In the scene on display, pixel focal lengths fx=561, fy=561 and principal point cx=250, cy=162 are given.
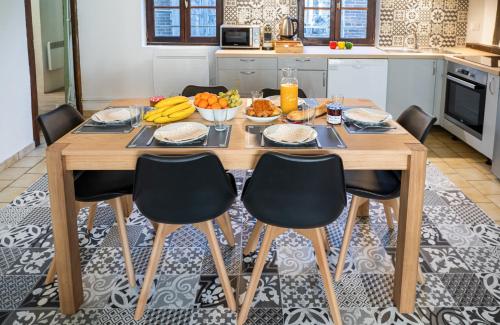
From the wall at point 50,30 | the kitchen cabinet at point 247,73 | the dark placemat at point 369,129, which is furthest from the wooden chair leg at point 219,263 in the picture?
the wall at point 50,30

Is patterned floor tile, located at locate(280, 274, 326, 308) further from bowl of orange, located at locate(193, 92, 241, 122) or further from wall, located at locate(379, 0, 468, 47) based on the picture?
wall, located at locate(379, 0, 468, 47)

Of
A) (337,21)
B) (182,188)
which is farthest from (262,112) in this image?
(337,21)

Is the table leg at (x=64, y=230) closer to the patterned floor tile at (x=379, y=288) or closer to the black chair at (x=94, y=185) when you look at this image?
the black chair at (x=94, y=185)

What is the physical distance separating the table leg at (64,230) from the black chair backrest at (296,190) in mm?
782

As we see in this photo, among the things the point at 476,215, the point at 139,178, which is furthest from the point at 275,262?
the point at 476,215

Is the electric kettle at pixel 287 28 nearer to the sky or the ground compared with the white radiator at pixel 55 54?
nearer to the sky

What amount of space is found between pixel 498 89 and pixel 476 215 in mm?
1214

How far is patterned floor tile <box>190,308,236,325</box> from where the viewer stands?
8.14ft

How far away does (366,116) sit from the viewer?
2953 mm

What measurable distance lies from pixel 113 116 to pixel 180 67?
3.22 m

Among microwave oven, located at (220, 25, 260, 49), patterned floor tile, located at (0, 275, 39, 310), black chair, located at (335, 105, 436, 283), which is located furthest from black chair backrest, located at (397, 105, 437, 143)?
microwave oven, located at (220, 25, 260, 49)

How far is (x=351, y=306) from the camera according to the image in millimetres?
2604

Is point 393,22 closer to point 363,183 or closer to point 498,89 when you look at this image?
point 498,89

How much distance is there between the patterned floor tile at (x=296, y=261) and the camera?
2.93m
